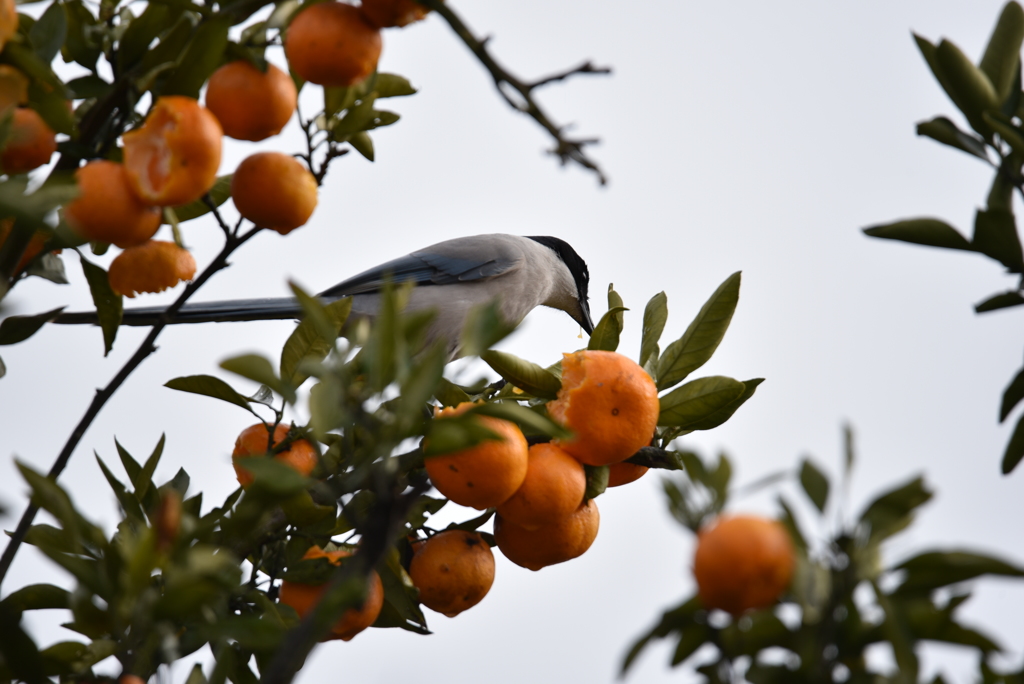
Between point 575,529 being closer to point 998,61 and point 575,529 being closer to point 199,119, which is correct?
point 199,119

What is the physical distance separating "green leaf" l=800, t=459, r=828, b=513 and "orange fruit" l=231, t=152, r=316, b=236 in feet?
3.87

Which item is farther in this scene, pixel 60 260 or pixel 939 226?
pixel 60 260

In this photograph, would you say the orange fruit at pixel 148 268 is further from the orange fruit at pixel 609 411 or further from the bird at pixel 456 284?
the bird at pixel 456 284

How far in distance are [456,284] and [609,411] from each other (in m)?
3.60

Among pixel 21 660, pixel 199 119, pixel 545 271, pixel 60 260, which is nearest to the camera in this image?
pixel 21 660

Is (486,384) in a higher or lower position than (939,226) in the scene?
higher

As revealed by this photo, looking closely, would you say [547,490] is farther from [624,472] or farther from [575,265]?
[575,265]

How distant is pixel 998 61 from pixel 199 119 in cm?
162

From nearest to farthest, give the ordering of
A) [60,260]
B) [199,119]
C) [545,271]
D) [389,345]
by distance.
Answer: [389,345], [199,119], [60,260], [545,271]

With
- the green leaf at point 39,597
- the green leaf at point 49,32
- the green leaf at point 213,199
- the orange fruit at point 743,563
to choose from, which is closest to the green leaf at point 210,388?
the green leaf at point 213,199

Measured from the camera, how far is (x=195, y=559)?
1.27 m

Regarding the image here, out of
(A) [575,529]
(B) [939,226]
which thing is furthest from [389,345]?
(B) [939,226]

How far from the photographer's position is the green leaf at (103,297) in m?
2.33

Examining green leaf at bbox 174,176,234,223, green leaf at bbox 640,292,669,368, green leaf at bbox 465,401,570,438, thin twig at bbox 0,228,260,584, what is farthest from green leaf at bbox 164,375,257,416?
green leaf at bbox 465,401,570,438
